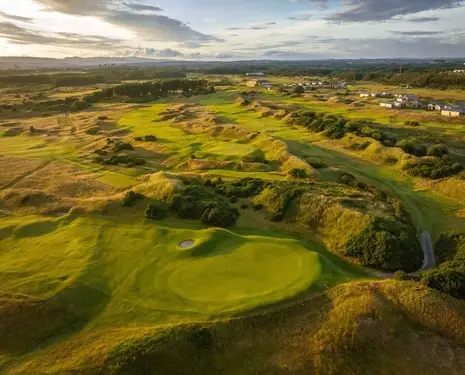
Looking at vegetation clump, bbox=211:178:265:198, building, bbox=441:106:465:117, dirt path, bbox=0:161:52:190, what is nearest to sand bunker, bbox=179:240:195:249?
vegetation clump, bbox=211:178:265:198

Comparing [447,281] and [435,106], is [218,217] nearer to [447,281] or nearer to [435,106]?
[447,281]

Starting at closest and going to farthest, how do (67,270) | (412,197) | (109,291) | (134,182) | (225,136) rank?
(109,291), (67,270), (412,197), (134,182), (225,136)

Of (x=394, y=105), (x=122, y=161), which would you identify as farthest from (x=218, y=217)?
(x=394, y=105)

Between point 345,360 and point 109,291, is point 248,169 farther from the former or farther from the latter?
point 345,360

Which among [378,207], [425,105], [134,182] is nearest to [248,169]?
[134,182]

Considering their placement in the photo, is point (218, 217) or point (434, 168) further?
point (434, 168)

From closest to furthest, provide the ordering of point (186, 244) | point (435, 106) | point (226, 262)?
point (226, 262), point (186, 244), point (435, 106)

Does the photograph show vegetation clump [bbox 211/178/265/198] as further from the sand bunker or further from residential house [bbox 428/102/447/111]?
residential house [bbox 428/102/447/111]
